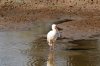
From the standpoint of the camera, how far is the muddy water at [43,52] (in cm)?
1117

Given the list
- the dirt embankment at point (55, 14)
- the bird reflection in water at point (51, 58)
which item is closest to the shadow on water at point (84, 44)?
the dirt embankment at point (55, 14)

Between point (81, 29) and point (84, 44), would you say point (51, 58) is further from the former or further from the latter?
point (81, 29)

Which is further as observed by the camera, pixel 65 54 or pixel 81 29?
pixel 81 29

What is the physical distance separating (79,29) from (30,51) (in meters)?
4.56

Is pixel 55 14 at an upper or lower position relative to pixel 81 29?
upper

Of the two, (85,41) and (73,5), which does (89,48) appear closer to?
(85,41)

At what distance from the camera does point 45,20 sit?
19.3 meters

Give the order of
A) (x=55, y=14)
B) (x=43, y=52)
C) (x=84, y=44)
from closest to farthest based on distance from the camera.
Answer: (x=43, y=52) → (x=84, y=44) → (x=55, y=14)

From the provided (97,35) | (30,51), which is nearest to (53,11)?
(97,35)

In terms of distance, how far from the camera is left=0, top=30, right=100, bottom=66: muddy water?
1117cm

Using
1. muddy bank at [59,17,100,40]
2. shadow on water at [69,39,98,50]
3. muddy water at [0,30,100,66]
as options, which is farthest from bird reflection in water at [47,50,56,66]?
muddy bank at [59,17,100,40]

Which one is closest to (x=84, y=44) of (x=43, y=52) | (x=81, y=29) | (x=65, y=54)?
(x=65, y=54)

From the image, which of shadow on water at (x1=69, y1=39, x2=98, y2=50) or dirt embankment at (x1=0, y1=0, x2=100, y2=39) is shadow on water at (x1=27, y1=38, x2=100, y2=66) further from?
dirt embankment at (x1=0, y1=0, x2=100, y2=39)

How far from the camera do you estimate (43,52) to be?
12.6 meters
